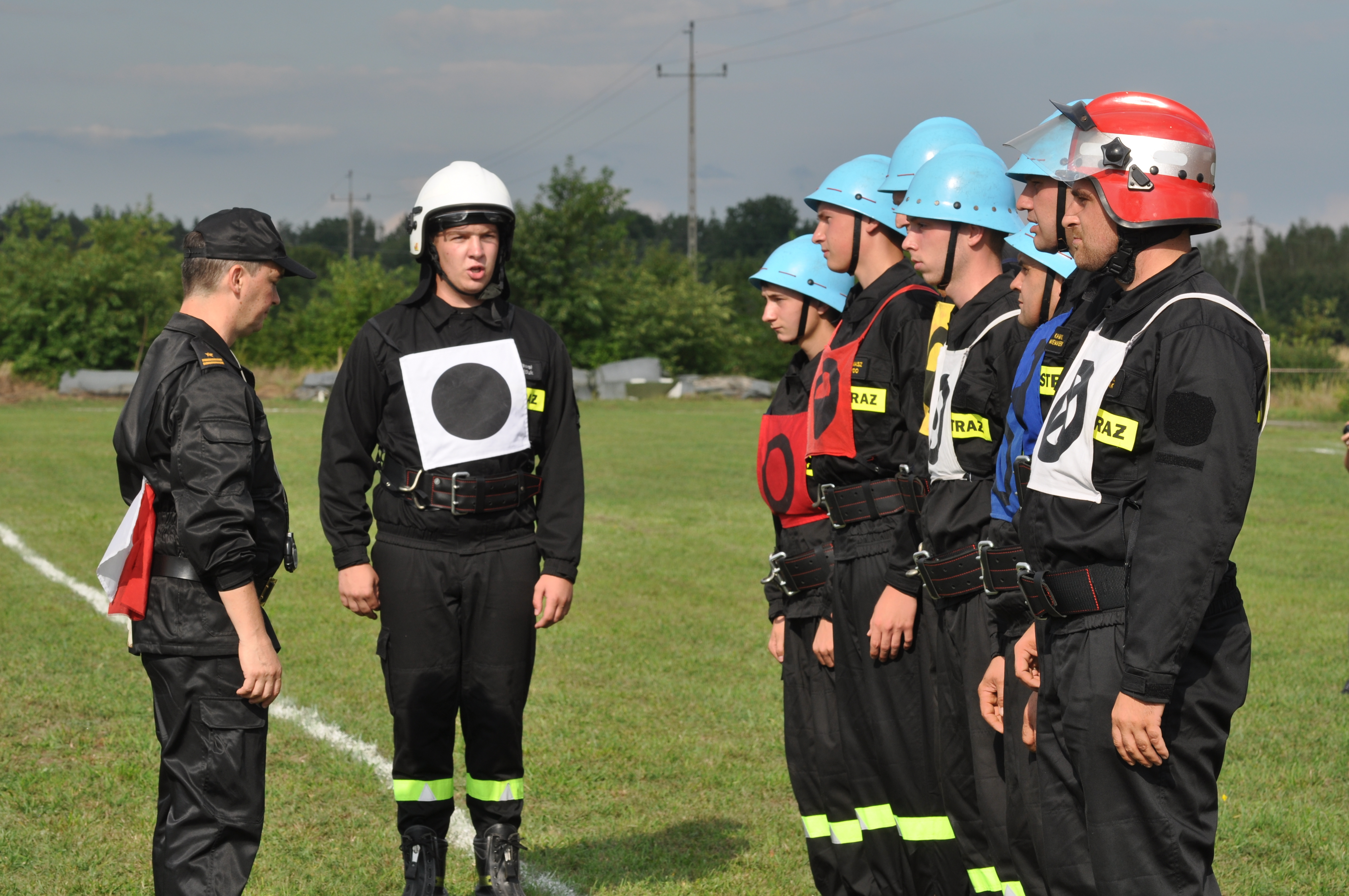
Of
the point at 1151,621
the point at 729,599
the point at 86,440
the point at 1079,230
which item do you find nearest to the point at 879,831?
the point at 1151,621

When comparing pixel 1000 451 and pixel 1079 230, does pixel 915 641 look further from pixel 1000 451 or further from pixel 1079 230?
pixel 1079 230

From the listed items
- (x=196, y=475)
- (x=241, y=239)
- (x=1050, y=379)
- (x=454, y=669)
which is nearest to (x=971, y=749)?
(x=1050, y=379)

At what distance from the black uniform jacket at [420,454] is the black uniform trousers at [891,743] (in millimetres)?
1171

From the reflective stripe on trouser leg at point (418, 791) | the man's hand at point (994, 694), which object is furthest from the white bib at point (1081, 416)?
the reflective stripe on trouser leg at point (418, 791)

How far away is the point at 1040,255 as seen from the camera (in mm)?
4172

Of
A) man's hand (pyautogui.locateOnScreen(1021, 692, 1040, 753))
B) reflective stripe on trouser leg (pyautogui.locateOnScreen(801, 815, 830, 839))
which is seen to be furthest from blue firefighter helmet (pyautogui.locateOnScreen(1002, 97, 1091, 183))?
reflective stripe on trouser leg (pyautogui.locateOnScreen(801, 815, 830, 839))

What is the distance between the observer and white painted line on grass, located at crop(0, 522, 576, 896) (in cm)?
527

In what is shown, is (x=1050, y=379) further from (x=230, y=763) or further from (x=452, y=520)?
(x=230, y=763)

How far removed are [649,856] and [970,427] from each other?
263 cm

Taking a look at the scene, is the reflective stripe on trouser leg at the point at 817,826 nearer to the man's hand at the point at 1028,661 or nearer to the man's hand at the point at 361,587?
the man's hand at the point at 1028,661

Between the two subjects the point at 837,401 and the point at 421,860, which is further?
the point at 421,860

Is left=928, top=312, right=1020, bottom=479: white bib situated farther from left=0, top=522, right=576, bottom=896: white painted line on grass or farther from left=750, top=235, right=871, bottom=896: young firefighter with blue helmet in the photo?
left=0, top=522, right=576, bottom=896: white painted line on grass

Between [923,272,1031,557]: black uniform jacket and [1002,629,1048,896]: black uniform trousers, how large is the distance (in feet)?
1.68

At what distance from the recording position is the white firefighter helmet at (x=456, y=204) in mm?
5016
